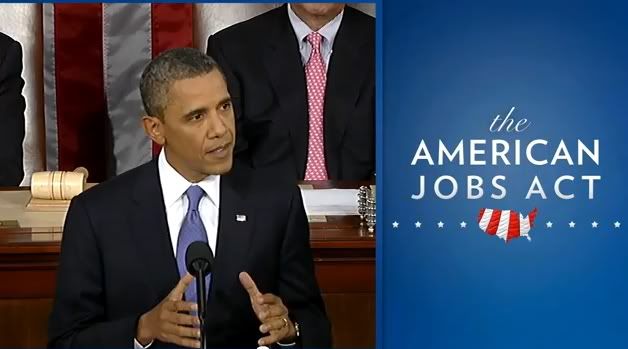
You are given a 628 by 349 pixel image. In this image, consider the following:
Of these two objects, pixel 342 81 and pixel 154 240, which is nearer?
pixel 154 240

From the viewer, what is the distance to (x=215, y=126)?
3654 millimetres

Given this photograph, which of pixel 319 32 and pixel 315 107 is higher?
pixel 319 32

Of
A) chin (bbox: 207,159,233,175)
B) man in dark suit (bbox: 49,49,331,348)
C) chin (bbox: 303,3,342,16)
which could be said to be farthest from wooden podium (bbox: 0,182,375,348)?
chin (bbox: 303,3,342,16)

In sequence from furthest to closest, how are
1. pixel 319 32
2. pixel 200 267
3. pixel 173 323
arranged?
1. pixel 319 32
2. pixel 173 323
3. pixel 200 267

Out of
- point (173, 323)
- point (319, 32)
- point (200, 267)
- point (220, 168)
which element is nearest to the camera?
point (200, 267)

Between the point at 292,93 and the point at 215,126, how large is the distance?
324 mm

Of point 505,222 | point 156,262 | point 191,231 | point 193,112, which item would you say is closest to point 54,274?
point 156,262

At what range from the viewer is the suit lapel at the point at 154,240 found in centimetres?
368

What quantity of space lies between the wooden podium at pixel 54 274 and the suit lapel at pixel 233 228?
0.22 meters

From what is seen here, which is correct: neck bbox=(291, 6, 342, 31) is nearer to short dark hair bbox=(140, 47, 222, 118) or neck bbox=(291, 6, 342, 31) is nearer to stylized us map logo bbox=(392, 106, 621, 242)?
short dark hair bbox=(140, 47, 222, 118)

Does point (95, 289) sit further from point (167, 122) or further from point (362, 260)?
point (362, 260)

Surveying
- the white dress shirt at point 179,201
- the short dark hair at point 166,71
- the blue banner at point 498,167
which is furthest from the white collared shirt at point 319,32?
the white dress shirt at point 179,201

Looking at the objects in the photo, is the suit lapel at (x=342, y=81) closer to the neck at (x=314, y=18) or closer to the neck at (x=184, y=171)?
the neck at (x=314, y=18)

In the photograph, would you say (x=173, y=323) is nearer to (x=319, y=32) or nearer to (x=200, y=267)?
(x=200, y=267)
